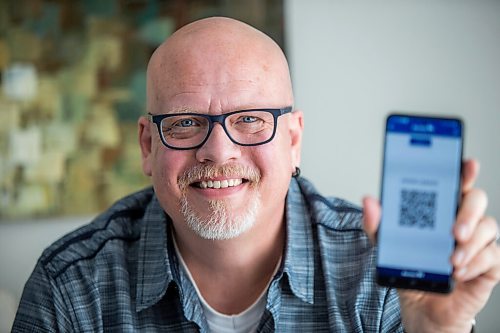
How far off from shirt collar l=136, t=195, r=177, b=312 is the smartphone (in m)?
0.58

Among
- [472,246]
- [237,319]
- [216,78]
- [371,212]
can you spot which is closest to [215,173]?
[216,78]

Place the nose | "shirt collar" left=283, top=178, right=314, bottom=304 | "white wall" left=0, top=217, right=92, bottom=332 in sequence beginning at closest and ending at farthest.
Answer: the nose
"shirt collar" left=283, top=178, right=314, bottom=304
"white wall" left=0, top=217, right=92, bottom=332

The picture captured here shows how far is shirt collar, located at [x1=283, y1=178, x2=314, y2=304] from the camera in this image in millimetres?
1553

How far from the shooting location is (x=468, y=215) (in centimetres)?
109

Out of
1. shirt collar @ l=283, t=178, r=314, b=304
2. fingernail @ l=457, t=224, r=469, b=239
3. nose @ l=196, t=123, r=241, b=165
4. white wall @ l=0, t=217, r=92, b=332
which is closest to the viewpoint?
fingernail @ l=457, t=224, r=469, b=239

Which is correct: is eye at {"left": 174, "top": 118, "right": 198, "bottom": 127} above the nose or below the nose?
above

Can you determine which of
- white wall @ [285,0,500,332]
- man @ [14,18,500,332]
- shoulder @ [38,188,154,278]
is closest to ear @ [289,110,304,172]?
man @ [14,18,500,332]

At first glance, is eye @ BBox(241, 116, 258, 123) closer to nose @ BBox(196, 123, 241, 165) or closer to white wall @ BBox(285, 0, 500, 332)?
nose @ BBox(196, 123, 241, 165)

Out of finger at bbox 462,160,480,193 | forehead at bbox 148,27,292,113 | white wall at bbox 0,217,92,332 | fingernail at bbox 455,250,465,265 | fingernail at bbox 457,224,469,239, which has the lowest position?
white wall at bbox 0,217,92,332

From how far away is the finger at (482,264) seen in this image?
112 centimetres

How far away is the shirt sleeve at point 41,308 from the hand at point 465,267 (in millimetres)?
690

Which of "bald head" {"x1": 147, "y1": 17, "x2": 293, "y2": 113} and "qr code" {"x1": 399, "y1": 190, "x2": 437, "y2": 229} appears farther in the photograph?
"bald head" {"x1": 147, "y1": 17, "x2": 293, "y2": 113}

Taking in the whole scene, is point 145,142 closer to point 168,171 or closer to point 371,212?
point 168,171

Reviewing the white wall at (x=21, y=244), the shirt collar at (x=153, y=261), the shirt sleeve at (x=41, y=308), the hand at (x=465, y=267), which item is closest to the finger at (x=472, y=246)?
the hand at (x=465, y=267)
